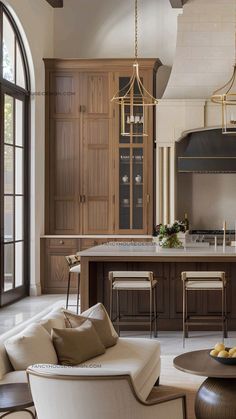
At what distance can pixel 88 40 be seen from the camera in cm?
1062

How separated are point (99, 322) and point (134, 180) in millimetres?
5368

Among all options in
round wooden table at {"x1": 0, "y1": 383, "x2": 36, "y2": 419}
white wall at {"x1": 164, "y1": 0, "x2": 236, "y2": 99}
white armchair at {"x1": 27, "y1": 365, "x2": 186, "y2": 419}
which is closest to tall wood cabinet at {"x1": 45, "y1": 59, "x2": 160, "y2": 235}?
white wall at {"x1": 164, "y1": 0, "x2": 236, "y2": 99}

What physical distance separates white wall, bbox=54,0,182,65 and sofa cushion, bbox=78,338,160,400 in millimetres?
6362

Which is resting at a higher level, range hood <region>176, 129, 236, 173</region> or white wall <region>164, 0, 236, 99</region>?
white wall <region>164, 0, 236, 99</region>

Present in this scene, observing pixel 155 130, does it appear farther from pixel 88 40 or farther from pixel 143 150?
pixel 88 40

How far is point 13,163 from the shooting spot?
30.6ft

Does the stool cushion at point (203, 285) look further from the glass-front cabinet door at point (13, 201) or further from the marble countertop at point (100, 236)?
the marble countertop at point (100, 236)

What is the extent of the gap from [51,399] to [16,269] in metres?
6.12

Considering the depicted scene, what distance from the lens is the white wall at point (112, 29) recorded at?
413 inches

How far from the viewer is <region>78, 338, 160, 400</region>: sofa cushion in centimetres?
433

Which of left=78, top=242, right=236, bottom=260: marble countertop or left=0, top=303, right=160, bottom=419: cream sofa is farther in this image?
left=78, top=242, right=236, bottom=260: marble countertop

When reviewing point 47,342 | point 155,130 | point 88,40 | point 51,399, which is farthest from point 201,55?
point 51,399

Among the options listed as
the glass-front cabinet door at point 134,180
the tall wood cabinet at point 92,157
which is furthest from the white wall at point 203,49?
the glass-front cabinet door at point 134,180

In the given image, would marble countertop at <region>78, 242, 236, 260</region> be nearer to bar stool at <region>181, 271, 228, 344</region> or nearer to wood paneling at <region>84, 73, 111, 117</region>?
bar stool at <region>181, 271, 228, 344</region>
